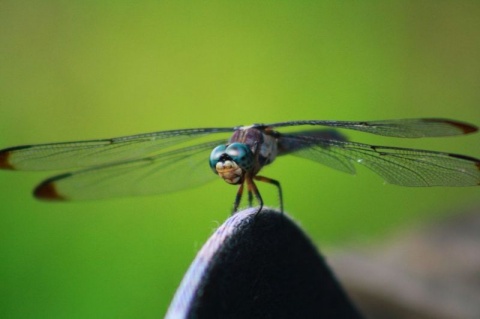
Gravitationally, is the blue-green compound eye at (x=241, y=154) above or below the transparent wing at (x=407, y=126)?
below

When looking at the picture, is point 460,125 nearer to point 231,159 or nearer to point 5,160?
point 231,159

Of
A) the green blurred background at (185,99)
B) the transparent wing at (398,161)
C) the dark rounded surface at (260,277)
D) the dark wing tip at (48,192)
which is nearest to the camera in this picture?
the dark rounded surface at (260,277)

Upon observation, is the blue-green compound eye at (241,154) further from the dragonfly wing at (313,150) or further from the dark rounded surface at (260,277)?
the dark rounded surface at (260,277)

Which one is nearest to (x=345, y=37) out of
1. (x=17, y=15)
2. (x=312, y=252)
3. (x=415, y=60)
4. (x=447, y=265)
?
(x=415, y=60)

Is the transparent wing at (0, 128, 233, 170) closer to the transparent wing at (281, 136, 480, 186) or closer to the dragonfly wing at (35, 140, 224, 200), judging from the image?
the dragonfly wing at (35, 140, 224, 200)

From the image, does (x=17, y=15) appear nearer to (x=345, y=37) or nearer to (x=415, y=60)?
(x=345, y=37)

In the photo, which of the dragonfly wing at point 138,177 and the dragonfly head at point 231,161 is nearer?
the dragonfly head at point 231,161

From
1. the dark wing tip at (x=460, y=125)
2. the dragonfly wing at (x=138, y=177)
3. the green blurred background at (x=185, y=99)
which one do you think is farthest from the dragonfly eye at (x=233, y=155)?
the green blurred background at (x=185, y=99)

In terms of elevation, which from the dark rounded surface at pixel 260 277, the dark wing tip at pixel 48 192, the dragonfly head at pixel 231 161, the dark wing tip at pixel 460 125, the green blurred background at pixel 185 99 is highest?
the green blurred background at pixel 185 99
